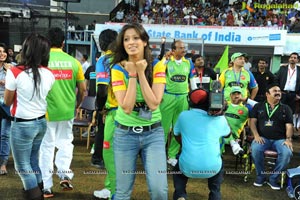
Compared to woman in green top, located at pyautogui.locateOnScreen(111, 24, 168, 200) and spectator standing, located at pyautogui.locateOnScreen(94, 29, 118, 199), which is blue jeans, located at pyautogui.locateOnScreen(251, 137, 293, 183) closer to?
spectator standing, located at pyautogui.locateOnScreen(94, 29, 118, 199)

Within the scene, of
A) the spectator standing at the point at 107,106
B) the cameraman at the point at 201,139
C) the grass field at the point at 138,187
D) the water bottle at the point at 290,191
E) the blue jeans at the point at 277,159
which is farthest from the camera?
the blue jeans at the point at 277,159

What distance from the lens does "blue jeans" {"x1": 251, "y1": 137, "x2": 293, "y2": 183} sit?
4438 millimetres

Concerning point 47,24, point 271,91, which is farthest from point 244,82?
point 47,24

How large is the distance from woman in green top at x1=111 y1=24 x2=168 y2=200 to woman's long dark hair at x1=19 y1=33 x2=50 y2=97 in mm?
859

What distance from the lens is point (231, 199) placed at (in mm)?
4055

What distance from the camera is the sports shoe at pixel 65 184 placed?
4.00 m

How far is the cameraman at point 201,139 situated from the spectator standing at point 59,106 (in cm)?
134

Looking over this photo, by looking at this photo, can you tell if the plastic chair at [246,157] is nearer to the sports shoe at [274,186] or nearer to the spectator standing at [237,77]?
the sports shoe at [274,186]

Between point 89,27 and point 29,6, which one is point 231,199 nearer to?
point 89,27

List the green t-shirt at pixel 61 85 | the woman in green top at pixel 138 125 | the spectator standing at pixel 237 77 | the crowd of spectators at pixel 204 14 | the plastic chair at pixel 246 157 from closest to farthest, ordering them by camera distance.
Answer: the woman in green top at pixel 138 125, the green t-shirt at pixel 61 85, the plastic chair at pixel 246 157, the spectator standing at pixel 237 77, the crowd of spectators at pixel 204 14

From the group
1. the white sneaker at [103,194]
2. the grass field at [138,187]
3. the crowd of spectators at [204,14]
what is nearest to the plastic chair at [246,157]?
the grass field at [138,187]

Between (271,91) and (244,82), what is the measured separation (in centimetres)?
100

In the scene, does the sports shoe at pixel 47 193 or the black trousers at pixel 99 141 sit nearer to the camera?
the sports shoe at pixel 47 193

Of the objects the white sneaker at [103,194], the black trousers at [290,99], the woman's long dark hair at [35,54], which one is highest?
the woman's long dark hair at [35,54]
